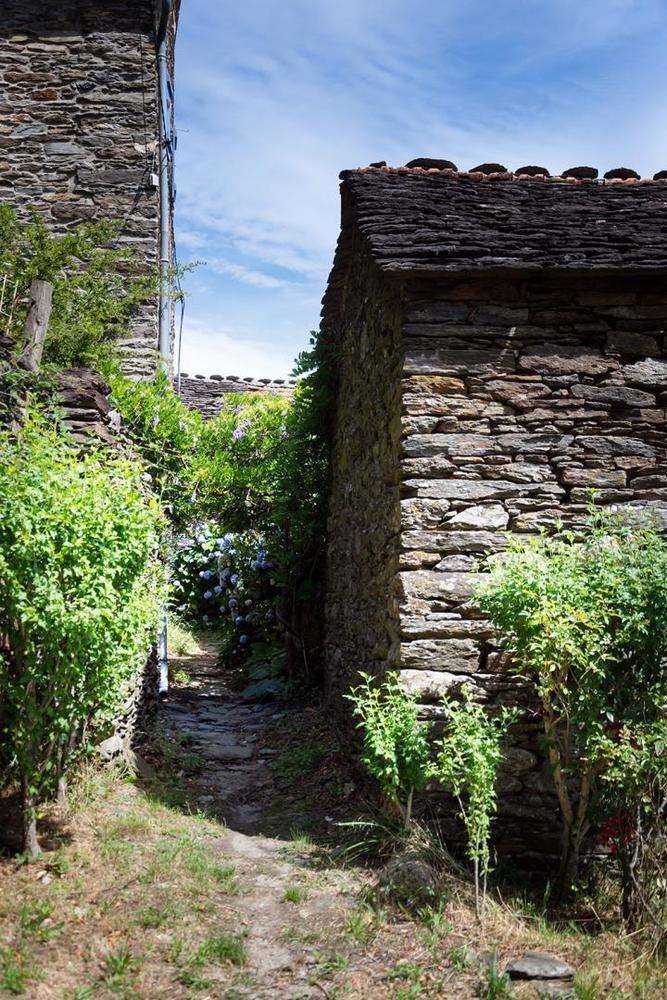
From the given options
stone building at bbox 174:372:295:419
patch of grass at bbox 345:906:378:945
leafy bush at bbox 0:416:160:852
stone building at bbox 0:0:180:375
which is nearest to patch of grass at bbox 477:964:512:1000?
patch of grass at bbox 345:906:378:945

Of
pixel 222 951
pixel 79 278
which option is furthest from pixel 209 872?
pixel 79 278

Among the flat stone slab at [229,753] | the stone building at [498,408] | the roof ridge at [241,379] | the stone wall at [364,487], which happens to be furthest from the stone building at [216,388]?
the stone building at [498,408]

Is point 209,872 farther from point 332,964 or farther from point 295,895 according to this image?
point 332,964

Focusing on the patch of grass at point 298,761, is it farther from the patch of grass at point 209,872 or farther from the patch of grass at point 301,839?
the patch of grass at point 209,872

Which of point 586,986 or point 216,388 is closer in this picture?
point 586,986

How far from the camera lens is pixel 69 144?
8930 mm

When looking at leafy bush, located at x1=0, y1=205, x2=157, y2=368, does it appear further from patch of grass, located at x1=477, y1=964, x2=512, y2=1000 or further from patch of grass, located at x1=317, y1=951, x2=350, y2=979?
patch of grass, located at x1=477, y1=964, x2=512, y2=1000

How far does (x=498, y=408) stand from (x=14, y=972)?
12.5ft

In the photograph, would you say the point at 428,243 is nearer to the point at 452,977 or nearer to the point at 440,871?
the point at 440,871

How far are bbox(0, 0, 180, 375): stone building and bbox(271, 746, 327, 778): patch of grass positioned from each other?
5.03 metres

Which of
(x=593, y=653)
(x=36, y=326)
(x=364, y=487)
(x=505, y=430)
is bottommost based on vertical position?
(x=593, y=653)

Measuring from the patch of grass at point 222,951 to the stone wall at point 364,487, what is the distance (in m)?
1.79

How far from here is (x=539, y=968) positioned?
380 cm

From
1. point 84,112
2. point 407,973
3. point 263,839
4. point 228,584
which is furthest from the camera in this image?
point 228,584
